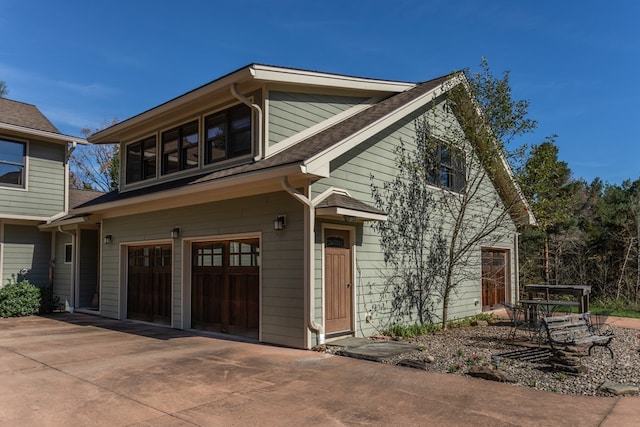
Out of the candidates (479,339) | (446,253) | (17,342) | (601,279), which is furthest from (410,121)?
(601,279)

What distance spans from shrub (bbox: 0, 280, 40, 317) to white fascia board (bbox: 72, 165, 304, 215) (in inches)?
158

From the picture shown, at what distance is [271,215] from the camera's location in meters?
8.09

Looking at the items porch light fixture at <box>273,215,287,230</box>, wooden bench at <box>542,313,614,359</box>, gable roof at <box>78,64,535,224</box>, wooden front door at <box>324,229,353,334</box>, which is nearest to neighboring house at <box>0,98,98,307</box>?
gable roof at <box>78,64,535,224</box>

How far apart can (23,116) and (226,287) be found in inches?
424

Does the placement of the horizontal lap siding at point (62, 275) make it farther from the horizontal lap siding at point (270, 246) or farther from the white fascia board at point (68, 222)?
the horizontal lap siding at point (270, 246)

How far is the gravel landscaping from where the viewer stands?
5500 mm

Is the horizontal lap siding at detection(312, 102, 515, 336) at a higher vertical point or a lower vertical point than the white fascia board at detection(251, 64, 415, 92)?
lower

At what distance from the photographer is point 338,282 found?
26.8 feet

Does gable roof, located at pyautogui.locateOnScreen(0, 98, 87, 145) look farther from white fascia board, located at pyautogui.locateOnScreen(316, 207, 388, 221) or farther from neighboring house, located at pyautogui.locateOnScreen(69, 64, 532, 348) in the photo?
white fascia board, located at pyautogui.locateOnScreen(316, 207, 388, 221)

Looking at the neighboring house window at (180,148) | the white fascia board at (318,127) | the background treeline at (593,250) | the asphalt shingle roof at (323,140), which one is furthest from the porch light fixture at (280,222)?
the background treeline at (593,250)

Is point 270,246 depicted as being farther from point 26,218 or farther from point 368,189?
point 26,218

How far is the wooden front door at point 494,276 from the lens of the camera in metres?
13.2

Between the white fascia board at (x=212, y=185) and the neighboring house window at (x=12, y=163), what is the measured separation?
429cm

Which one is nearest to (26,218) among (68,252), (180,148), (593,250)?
(68,252)
